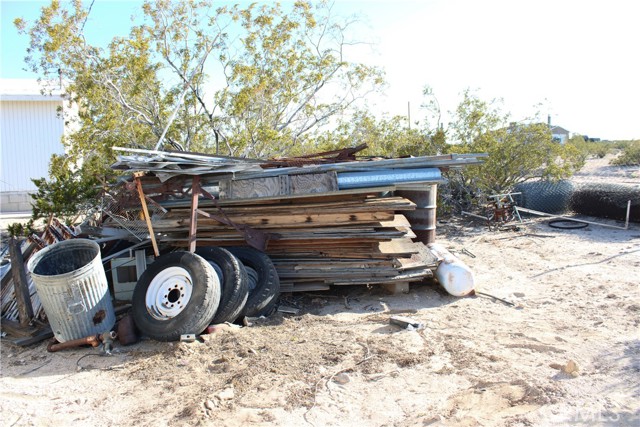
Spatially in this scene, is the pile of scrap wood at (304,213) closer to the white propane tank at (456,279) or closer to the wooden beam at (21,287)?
the white propane tank at (456,279)

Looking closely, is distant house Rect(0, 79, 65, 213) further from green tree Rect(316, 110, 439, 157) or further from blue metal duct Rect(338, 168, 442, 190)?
blue metal duct Rect(338, 168, 442, 190)

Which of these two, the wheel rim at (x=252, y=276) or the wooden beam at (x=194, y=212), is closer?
the wooden beam at (x=194, y=212)

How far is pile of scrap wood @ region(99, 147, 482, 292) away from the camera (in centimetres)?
618

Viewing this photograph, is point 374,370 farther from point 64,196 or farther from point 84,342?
point 64,196

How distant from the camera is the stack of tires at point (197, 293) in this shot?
196 inches

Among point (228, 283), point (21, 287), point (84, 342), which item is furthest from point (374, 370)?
point (21, 287)

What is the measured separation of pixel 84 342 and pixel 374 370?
307 cm

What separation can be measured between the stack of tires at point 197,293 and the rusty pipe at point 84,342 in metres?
0.32

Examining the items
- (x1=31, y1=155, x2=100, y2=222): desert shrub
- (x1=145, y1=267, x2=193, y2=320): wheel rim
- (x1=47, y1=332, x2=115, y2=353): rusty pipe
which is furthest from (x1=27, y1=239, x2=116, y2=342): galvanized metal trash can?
(x1=31, y1=155, x2=100, y2=222): desert shrub

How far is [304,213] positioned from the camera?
6.41 metres

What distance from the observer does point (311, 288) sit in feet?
21.2

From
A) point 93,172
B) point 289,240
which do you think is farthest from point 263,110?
point 289,240

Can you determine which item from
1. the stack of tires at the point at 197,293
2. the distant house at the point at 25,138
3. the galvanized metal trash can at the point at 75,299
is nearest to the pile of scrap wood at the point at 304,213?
the stack of tires at the point at 197,293

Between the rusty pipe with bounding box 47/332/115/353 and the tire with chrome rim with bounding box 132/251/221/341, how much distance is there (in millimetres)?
322
